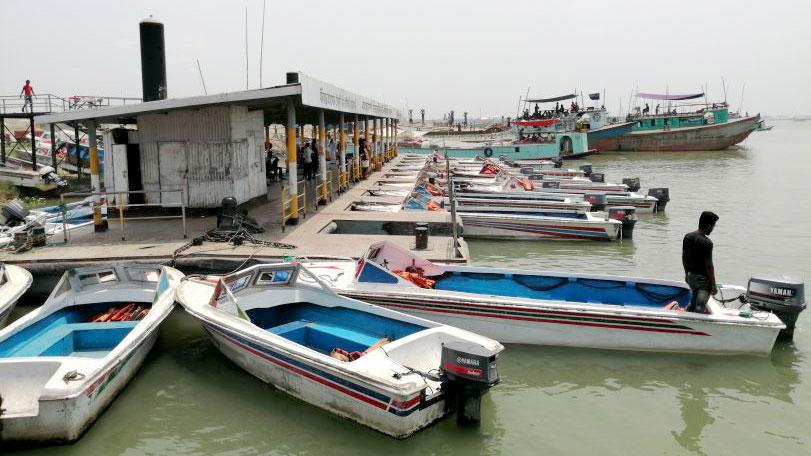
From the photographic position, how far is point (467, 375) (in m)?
6.36

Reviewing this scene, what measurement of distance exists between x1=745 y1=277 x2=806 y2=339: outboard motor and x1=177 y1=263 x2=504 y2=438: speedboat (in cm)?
444

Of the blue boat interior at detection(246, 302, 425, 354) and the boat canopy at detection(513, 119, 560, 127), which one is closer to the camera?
the blue boat interior at detection(246, 302, 425, 354)

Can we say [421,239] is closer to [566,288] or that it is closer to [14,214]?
[566,288]

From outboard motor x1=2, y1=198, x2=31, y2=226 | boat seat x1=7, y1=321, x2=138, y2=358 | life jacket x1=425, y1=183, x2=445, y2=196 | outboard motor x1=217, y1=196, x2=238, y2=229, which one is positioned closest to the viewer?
boat seat x1=7, y1=321, x2=138, y2=358

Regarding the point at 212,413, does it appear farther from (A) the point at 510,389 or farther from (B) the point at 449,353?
(A) the point at 510,389

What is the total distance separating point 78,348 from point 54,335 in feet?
1.11

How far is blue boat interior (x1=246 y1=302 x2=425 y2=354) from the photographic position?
8125 mm

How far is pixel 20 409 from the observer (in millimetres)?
6438

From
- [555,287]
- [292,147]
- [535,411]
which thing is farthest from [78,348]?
[555,287]

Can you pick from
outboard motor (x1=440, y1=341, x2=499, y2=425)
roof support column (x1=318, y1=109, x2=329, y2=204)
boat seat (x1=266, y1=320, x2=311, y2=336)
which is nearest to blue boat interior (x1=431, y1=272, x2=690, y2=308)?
boat seat (x1=266, y1=320, x2=311, y2=336)

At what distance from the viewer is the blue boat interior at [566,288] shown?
9.69 metres

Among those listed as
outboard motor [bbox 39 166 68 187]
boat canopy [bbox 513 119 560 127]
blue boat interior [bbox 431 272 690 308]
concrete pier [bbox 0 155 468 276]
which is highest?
boat canopy [bbox 513 119 560 127]

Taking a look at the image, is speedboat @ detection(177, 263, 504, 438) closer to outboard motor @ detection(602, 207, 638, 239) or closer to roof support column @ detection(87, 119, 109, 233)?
roof support column @ detection(87, 119, 109, 233)

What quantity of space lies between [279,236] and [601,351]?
687cm
